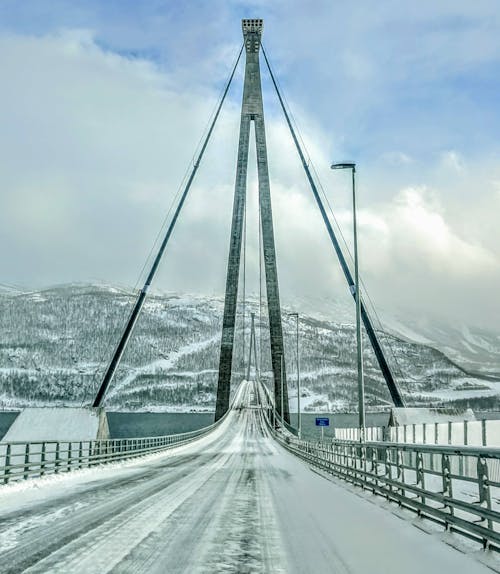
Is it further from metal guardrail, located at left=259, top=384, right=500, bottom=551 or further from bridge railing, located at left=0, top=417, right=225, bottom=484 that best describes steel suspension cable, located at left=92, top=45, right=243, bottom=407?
metal guardrail, located at left=259, top=384, right=500, bottom=551

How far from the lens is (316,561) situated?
804 cm

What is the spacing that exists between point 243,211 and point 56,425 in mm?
32474

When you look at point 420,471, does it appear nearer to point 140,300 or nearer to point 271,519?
point 271,519

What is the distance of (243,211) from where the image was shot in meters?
65.8

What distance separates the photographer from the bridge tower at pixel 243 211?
6500 cm

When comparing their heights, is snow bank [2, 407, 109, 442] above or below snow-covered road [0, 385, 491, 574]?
above

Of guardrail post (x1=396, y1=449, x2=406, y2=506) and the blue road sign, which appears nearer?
guardrail post (x1=396, y1=449, x2=406, y2=506)

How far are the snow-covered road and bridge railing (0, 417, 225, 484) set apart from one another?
1188mm

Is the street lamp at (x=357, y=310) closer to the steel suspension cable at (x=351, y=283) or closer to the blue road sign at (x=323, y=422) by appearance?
the steel suspension cable at (x=351, y=283)

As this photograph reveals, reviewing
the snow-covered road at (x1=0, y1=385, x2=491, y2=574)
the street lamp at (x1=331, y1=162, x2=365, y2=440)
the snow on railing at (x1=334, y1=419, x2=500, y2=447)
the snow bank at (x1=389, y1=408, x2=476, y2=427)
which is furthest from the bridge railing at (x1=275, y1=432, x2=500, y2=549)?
the snow bank at (x1=389, y1=408, x2=476, y2=427)

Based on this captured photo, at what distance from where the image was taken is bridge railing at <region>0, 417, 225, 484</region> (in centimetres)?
1906

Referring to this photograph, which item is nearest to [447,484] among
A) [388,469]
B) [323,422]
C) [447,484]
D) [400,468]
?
[447,484]

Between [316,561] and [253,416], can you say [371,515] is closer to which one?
[316,561]

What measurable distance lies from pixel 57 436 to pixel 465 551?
106 feet
